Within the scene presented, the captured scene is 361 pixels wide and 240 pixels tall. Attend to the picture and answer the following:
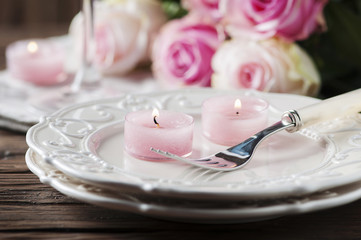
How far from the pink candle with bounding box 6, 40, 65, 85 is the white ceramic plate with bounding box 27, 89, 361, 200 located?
0.30 m

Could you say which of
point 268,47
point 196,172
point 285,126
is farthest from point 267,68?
point 196,172

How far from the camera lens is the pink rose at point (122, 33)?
107 cm

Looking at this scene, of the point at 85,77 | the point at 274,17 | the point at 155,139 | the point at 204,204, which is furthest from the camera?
the point at 85,77

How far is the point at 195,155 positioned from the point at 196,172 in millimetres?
72

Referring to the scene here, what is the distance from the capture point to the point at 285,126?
651 mm

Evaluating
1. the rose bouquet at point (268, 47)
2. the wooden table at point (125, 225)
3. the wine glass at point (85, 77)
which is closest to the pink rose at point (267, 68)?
the rose bouquet at point (268, 47)

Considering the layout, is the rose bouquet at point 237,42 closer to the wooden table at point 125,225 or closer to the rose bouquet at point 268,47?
the rose bouquet at point 268,47

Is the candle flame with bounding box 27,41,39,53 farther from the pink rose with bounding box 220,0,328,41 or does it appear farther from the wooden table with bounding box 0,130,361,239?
the wooden table with bounding box 0,130,361,239

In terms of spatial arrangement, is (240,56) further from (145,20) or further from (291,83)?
(145,20)

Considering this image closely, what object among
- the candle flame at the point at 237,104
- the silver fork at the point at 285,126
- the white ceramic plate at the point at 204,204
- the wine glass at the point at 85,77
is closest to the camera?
the white ceramic plate at the point at 204,204

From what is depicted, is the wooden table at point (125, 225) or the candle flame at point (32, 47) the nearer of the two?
the wooden table at point (125, 225)

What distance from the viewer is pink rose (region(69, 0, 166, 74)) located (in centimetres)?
107

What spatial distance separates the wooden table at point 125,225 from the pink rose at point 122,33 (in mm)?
510

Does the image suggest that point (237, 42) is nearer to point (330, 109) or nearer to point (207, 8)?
point (207, 8)
